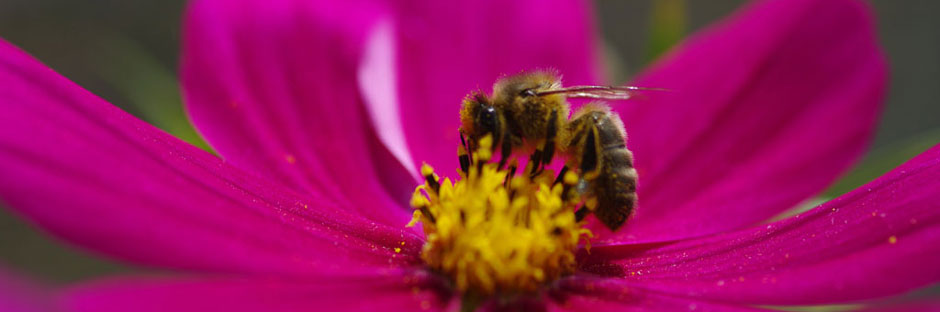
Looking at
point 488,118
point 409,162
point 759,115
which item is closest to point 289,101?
point 409,162

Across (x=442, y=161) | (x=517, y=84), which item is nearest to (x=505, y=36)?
(x=442, y=161)

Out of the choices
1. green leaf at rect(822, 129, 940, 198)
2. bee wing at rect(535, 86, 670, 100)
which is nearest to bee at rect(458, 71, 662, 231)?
bee wing at rect(535, 86, 670, 100)

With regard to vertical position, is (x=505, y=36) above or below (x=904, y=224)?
above

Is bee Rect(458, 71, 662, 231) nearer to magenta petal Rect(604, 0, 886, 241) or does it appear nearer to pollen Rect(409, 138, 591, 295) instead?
pollen Rect(409, 138, 591, 295)

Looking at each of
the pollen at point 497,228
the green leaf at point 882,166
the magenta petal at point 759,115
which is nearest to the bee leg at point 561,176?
the pollen at point 497,228

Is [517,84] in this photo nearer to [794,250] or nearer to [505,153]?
[505,153]

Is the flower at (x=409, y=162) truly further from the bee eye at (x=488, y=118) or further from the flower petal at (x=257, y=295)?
the bee eye at (x=488, y=118)
